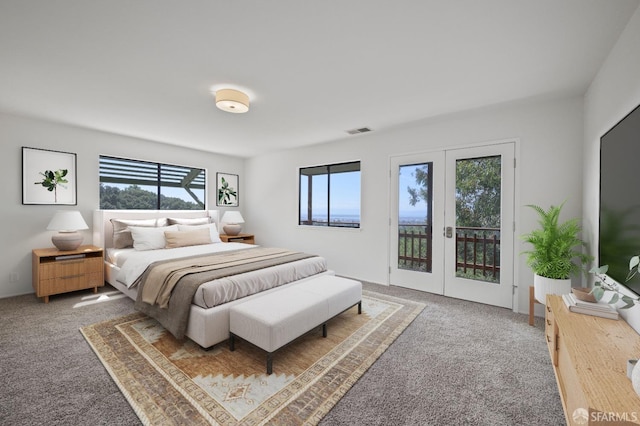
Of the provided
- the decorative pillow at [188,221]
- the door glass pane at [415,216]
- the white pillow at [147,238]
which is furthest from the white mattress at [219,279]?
the door glass pane at [415,216]

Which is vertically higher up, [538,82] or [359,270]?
[538,82]

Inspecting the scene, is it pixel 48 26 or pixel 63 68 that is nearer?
pixel 48 26

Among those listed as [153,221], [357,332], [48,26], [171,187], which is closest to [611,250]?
[357,332]

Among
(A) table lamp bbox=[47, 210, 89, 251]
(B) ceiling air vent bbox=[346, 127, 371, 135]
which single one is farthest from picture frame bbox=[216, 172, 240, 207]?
(B) ceiling air vent bbox=[346, 127, 371, 135]

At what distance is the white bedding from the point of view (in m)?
3.20

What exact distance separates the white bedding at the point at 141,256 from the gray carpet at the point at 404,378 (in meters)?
0.53

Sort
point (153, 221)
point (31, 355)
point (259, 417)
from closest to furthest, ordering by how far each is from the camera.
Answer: point (259, 417)
point (31, 355)
point (153, 221)

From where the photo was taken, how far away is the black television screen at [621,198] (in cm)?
152

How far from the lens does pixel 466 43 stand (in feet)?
6.81

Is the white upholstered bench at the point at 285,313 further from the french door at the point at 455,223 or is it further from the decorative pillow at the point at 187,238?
the decorative pillow at the point at 187,238

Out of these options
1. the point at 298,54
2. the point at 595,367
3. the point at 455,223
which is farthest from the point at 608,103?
the point at 298,54

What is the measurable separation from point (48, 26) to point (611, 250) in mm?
4172

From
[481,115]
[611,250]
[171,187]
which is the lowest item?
[611,250]

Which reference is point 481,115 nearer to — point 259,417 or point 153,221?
point 259,417
